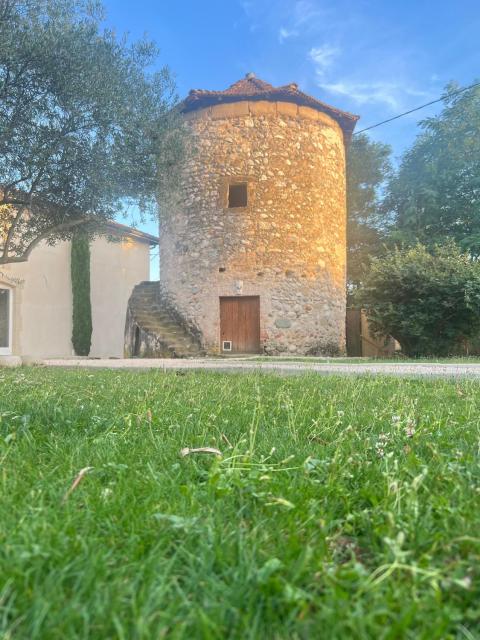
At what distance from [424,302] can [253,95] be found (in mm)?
6945

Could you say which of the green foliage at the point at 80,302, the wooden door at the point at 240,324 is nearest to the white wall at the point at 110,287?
the green foliage at the point at 80,302

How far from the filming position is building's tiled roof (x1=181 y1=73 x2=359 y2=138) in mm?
11914

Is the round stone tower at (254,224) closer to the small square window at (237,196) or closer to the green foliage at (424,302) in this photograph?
the small square window at (237,196)

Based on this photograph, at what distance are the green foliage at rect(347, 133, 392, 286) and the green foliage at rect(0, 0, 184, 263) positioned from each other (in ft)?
43.1

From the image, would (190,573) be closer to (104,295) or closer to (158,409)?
(158,409)

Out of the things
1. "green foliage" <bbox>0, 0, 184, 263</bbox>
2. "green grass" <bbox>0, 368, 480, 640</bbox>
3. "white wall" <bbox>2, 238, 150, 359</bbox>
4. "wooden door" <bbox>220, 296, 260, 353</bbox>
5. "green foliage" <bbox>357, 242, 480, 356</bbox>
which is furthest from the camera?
"white wall" <bbox>2, 238, 150, 359</bbox>

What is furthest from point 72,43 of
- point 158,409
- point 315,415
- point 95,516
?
point 95,516

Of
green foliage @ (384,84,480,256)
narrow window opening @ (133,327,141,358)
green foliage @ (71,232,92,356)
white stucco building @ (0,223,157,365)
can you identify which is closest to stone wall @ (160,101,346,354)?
narrow window opening @ (133,327,141,358)

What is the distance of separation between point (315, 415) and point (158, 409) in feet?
2.97

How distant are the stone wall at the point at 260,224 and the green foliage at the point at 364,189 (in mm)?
7251

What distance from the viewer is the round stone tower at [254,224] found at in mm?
12039

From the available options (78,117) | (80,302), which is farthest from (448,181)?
(78,117)

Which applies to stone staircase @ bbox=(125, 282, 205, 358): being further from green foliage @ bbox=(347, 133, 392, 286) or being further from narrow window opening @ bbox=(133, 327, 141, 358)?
green foliage @ bbox=(347, 133, 392, 286)

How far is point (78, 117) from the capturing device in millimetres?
5969
